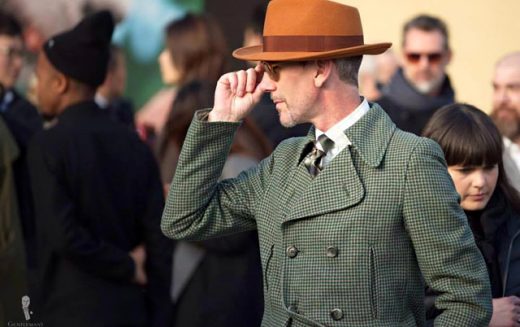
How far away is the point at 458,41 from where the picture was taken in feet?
34.2

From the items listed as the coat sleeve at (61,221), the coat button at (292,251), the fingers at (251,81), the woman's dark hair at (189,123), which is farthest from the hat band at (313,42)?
the woman's dark hair at (189,123)

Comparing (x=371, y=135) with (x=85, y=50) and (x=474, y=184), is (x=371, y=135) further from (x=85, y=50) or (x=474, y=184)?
(x=85, y=50)

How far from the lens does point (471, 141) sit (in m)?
4.37

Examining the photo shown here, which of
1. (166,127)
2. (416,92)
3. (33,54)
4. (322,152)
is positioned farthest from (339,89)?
(33,54)

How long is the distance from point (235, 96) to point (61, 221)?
1.74m

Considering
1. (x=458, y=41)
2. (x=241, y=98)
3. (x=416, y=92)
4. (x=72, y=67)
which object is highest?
(x=241, y=98)

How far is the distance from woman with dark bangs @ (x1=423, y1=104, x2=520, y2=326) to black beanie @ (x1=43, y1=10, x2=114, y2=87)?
1.83 metres

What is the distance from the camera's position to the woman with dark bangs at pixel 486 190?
14.1ft

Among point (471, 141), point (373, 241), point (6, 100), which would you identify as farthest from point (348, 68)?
point (6, 100)

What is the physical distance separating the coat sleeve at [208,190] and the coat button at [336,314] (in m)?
0.47

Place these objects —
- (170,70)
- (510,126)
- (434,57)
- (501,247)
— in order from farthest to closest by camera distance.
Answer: (170,70) < (434,57) < (510,126) < (501,247)

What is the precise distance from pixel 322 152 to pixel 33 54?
21.2 ft

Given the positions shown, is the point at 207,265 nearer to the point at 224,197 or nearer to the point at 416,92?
the point at 416,92

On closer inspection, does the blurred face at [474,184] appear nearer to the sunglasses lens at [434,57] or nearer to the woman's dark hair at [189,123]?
the woman's dark hair at [189,123]
